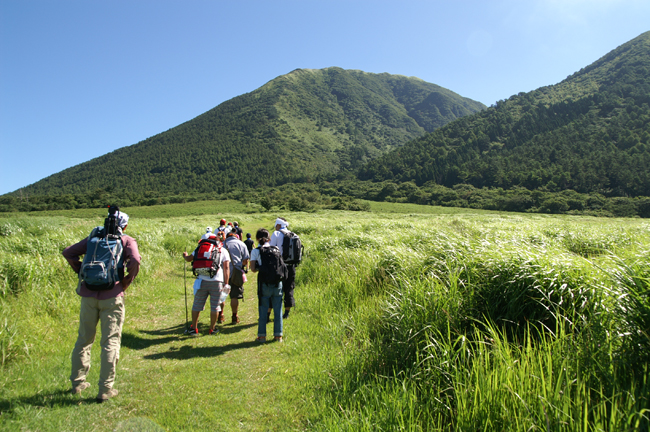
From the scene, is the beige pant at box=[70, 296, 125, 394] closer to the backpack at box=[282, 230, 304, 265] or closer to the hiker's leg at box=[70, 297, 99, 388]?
the hiker's leg at box=[70, 297, 99, 388]

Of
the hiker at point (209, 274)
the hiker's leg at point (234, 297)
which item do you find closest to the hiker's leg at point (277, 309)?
the hiker at point (209, 274)

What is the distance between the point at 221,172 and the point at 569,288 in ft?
551

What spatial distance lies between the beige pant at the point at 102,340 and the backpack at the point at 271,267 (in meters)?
2.37

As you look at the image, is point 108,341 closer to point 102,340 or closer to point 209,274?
point 102,340

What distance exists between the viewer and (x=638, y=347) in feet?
7.93

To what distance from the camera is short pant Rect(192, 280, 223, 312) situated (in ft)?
20.0

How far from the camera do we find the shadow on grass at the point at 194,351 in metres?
5.18

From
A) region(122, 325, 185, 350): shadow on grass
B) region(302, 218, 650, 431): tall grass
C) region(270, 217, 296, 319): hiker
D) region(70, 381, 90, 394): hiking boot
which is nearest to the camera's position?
region(302, 218, 650, 431): tall grass

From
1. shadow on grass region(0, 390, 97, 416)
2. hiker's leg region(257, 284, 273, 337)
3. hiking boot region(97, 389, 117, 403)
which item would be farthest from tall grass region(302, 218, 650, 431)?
shadow on grass region(0, 390, 97, 416)

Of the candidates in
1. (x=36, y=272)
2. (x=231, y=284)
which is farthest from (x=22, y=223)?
(x=231, y=284)

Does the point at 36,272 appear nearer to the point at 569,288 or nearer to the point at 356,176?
the point at 569,288

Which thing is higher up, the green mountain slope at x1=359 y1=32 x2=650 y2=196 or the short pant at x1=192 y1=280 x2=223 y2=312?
the green mountain slope at x1=359 y1=32 x2=650 y2=196

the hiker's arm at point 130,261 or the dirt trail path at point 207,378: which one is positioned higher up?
the hiker's arm at point 130,261

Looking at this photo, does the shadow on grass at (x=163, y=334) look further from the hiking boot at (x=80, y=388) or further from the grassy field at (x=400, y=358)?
the hiking boot at (x=80, y=388)
